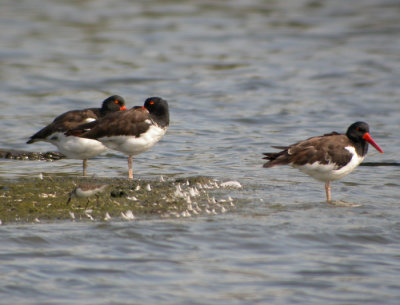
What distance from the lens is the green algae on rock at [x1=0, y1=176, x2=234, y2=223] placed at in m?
9.29

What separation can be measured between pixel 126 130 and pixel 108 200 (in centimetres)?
168

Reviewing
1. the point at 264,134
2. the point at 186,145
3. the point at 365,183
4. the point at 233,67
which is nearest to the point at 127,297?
the point at 365,183

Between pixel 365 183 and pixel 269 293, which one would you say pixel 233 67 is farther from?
pixel 269 293

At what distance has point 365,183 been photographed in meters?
12.1

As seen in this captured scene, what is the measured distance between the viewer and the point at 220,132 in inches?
635

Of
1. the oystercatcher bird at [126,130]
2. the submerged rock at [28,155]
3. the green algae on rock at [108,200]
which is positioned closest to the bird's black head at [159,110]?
the oystercatcher bird at [126,130]

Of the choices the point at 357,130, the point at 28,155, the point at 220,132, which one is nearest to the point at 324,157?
the point at 357,130

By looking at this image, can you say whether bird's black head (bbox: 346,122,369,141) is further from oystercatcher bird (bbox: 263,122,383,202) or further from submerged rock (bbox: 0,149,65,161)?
submerged rock (bbox: 0,149,65,161)

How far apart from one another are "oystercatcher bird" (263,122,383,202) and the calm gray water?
1.58 ft

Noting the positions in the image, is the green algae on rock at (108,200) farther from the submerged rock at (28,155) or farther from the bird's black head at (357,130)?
the submerged rock at (28,155)

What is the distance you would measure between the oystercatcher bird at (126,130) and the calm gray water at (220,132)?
3.29ft

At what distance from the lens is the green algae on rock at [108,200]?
366 inches

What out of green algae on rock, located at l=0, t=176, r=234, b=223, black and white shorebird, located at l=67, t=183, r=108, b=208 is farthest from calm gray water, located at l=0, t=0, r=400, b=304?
black and white shorebird, located at l=67, t=183, r=108, b=208

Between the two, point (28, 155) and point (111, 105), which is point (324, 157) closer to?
point (111, 105)
